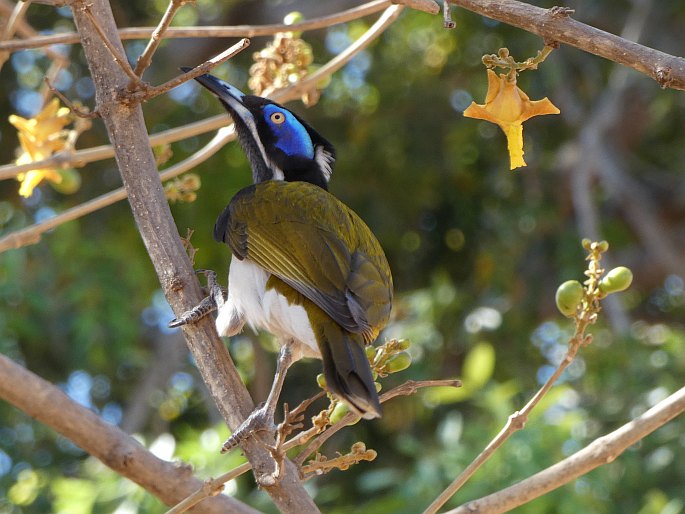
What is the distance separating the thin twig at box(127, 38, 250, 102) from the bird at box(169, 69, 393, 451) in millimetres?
449

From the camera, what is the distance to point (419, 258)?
8.07m

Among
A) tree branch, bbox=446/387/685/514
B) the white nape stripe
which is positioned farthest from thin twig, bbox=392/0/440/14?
the white nape stripe

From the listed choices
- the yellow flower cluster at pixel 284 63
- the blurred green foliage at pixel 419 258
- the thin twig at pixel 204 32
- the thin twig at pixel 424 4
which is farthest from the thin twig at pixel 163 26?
the blurred green foliage at pixel 419 258

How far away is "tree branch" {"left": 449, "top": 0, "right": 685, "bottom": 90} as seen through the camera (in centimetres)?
181

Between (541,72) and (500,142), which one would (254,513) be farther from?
(500,142)

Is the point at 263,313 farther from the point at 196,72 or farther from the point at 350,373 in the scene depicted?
the point at 196,72

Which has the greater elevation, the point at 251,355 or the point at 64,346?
the point at 64,346

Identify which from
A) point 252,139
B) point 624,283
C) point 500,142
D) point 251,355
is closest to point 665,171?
point 500,142

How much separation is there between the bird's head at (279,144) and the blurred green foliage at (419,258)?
196 cm

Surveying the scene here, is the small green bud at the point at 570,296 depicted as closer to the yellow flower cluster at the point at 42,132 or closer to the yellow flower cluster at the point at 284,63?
the yellow flower cluster at the point at 284,63

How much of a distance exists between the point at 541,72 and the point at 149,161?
521 cm

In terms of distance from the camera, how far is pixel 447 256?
8234mm

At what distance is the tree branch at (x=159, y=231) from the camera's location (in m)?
2.23

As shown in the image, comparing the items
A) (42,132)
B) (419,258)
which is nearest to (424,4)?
(42,132)
